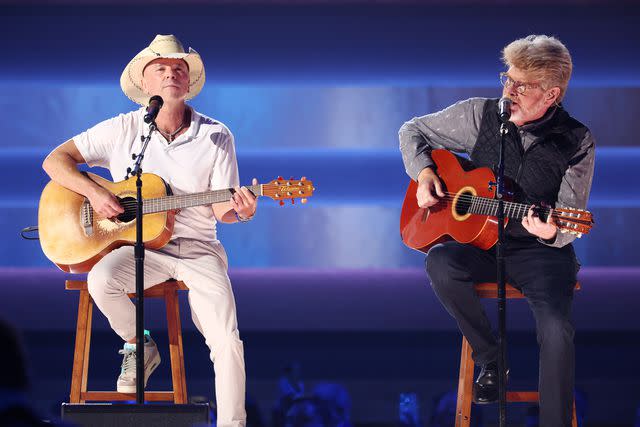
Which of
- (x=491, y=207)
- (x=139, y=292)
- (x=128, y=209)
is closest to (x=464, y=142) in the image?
(x=491, y=207)

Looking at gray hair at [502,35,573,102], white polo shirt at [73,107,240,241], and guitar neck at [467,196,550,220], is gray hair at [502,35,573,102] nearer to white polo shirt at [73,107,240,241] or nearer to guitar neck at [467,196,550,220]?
guitar neck at [467,196,550,220]

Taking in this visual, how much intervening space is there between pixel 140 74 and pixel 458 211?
5.41ft

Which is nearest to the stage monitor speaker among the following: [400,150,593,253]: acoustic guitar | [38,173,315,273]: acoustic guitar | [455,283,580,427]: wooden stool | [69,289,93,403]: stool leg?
[69,289,93,403]: stool leg

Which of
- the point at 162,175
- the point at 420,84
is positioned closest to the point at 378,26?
the point at 420,84

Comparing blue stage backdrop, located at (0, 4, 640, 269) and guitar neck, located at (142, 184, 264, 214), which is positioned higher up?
blue stage backdrop, located at (0, 4, 640, 269)

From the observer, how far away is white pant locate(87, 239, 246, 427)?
3906 millimetres

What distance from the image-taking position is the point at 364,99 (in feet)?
20.6

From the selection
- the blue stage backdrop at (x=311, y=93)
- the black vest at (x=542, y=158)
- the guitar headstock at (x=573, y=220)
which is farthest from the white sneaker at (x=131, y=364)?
the blue stage backdrop at (x=311, y=93)

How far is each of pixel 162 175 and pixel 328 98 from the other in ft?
7.25

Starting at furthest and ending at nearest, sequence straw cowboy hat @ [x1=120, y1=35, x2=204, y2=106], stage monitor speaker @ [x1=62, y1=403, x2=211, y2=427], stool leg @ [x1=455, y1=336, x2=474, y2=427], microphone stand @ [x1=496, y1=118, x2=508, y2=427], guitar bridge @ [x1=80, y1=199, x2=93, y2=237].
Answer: straw cowboy hat @ [x1=120, y1=35, x2=204, y2=106], guitar bridge @ [x1=80, y1=199, x2=93, y2=237], stool leg @ [x1=455, y1=336, x2=474, y2=427], microphone stand @ [x1=496, y1=118, x2=508, y2=427], stage monitor speaker @ [x1=62, y1=403, x2=211, y2=427]

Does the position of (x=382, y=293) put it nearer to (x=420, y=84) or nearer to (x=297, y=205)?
(x=297, y=205)

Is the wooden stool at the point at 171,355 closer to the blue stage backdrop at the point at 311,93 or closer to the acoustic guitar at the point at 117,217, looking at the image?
the acoustic guitar at the point at 117,217

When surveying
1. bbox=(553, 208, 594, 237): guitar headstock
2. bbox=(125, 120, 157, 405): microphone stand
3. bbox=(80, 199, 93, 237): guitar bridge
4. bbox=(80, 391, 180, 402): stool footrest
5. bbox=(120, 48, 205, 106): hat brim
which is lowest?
bbox=(80, 391, 180, 402): stool footrest

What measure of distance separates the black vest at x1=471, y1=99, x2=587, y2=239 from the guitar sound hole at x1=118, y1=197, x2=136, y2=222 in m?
1.56
